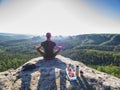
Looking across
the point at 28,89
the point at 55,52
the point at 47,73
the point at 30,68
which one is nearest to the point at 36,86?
the point at 28,89

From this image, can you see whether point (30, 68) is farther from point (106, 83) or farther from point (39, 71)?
point (106, 83)

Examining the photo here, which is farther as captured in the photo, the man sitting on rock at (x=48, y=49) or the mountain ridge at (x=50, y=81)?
the man sitting on rock at (x=48, y=49)

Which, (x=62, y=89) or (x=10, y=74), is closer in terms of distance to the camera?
(x=62, y=89)

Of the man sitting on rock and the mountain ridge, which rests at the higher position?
the man sitting on rock

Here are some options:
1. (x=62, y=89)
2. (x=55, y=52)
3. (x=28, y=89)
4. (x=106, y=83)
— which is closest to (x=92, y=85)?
(x=106, y=83)

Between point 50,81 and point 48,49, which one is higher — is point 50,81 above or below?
below

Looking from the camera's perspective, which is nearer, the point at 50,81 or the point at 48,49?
the point at 50,81

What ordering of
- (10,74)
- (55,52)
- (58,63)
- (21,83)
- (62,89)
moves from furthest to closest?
(55,52) → (58,63) → (10,74) → (21,83) → (62,89)

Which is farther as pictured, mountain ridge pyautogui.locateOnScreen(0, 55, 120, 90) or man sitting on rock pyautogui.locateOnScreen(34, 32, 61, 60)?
man sitting on rock pyautogui.locateOnScreen(34, 32, 61, 60)

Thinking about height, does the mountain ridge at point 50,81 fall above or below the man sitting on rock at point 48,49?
below

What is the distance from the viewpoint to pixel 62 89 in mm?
14594

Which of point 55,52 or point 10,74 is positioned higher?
point 55,52

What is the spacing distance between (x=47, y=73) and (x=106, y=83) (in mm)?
5247

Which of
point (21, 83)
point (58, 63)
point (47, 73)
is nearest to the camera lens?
point (21, 83)
